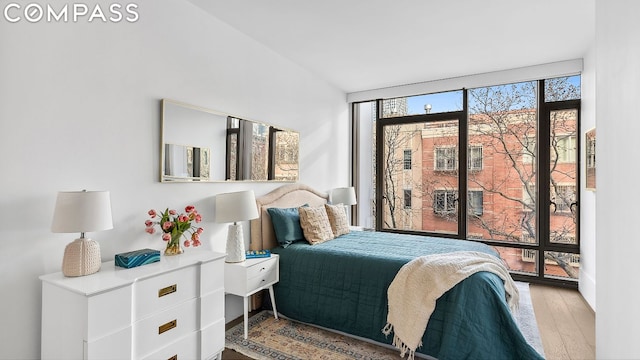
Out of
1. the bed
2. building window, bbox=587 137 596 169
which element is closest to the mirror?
the bed

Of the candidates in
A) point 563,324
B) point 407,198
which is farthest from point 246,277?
point 407,198

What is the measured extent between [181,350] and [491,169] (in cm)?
404

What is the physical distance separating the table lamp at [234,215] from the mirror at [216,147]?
0.24m

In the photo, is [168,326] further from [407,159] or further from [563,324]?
[407,159]

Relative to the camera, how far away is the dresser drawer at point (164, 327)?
1.74m

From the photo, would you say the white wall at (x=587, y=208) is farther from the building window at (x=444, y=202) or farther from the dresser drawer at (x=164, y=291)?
the dresser drawer at (x=164, y=291)

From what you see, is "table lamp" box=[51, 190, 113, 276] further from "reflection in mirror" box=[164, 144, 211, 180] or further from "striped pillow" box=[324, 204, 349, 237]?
"striped pillow" box=[324, 204, 349, 237]

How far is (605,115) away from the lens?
1.45 meters

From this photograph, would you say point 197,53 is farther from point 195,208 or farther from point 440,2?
point 440,2

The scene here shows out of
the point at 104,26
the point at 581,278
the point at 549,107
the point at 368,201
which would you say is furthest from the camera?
the point at 368,201

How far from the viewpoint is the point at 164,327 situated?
186cm

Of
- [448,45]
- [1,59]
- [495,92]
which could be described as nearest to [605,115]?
[448,45]

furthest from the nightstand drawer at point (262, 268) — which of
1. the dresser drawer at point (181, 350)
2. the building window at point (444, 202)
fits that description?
the building window at point (444, 202)

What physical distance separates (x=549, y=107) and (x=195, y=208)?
163 inches
